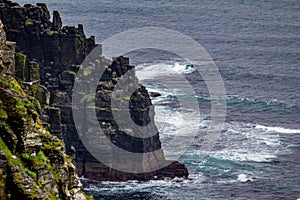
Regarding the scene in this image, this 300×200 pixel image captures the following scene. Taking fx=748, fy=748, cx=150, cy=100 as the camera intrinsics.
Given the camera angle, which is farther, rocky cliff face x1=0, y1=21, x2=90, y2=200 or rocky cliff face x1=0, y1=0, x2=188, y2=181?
rocky cliff face x1=0, y1=0, x2=188, y2=181

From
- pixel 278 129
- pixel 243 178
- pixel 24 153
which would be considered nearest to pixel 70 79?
pixel 243 178

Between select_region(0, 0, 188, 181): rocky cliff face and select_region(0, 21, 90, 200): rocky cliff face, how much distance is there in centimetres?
9106

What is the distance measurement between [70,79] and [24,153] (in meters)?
106

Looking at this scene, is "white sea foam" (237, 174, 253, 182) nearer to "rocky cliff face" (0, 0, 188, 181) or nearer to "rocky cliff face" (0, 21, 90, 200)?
"rocky cliff face" (0, 0, 188, 181)

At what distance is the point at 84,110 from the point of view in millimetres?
134625

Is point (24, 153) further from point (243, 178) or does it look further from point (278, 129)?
point (278, 129)

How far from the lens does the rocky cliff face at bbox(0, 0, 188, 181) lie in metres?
131

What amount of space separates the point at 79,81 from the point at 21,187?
4235 inches

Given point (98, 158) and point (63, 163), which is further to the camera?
point (98, 158)

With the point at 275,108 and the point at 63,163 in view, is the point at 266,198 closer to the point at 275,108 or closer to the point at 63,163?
the point at 275,108

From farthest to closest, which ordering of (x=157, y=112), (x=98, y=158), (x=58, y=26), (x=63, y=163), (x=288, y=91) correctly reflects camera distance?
(x=288, y=91), (x=157, y=112), (x=58, y=26), (x=98, y=158), (x=63, y=163)

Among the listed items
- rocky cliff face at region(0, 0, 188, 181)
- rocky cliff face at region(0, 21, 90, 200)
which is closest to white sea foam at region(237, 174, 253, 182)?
rocky cliff face at region(0, 0, 188, 181)

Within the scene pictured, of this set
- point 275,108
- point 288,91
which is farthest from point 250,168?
point 288,91

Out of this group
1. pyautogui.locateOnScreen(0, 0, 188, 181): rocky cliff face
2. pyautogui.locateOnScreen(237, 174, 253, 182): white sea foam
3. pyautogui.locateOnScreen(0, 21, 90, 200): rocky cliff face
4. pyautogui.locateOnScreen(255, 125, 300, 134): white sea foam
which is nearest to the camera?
pyautogui.locateOnScreen(0, 21, 90, 200): rocky cliff face
